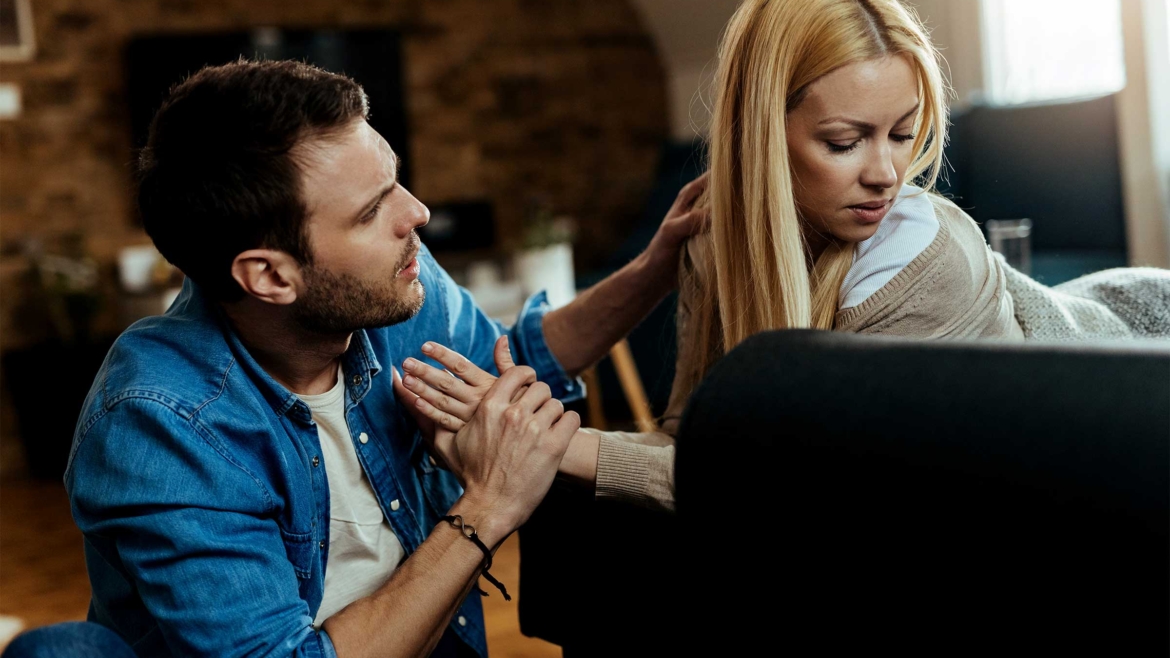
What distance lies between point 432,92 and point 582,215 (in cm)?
112

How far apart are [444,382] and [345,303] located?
0.47 feet

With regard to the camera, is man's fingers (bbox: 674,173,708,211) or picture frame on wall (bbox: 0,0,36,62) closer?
man's fingers (bbox: 674,173,708,211)

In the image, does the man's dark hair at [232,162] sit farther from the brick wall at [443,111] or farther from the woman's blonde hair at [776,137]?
the brick wall at [443,111]

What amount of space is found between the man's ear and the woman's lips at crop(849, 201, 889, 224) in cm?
65

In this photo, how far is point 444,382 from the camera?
1239mm

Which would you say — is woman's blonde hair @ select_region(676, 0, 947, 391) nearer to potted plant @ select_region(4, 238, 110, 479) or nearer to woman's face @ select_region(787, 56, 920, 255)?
woman's face @ select_region(787, 56, 920, 255)

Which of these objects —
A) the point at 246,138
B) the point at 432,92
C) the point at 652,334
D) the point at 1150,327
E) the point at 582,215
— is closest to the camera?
the point at 246,138

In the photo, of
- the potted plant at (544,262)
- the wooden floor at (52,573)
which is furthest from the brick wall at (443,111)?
the potted plant at (544,262)

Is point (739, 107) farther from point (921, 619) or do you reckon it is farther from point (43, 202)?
point (43, 202)

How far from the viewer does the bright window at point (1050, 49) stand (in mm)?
4273

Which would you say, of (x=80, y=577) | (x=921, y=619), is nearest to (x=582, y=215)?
(x=80, y=577)

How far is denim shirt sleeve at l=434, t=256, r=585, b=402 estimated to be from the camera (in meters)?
1.57

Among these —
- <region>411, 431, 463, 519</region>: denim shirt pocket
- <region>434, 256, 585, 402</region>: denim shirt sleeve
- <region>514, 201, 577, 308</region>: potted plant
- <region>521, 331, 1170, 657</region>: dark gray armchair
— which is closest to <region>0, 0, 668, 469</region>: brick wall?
<region>514, 201, 577, 308</region>: potted plant

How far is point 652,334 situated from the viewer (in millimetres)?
4508
